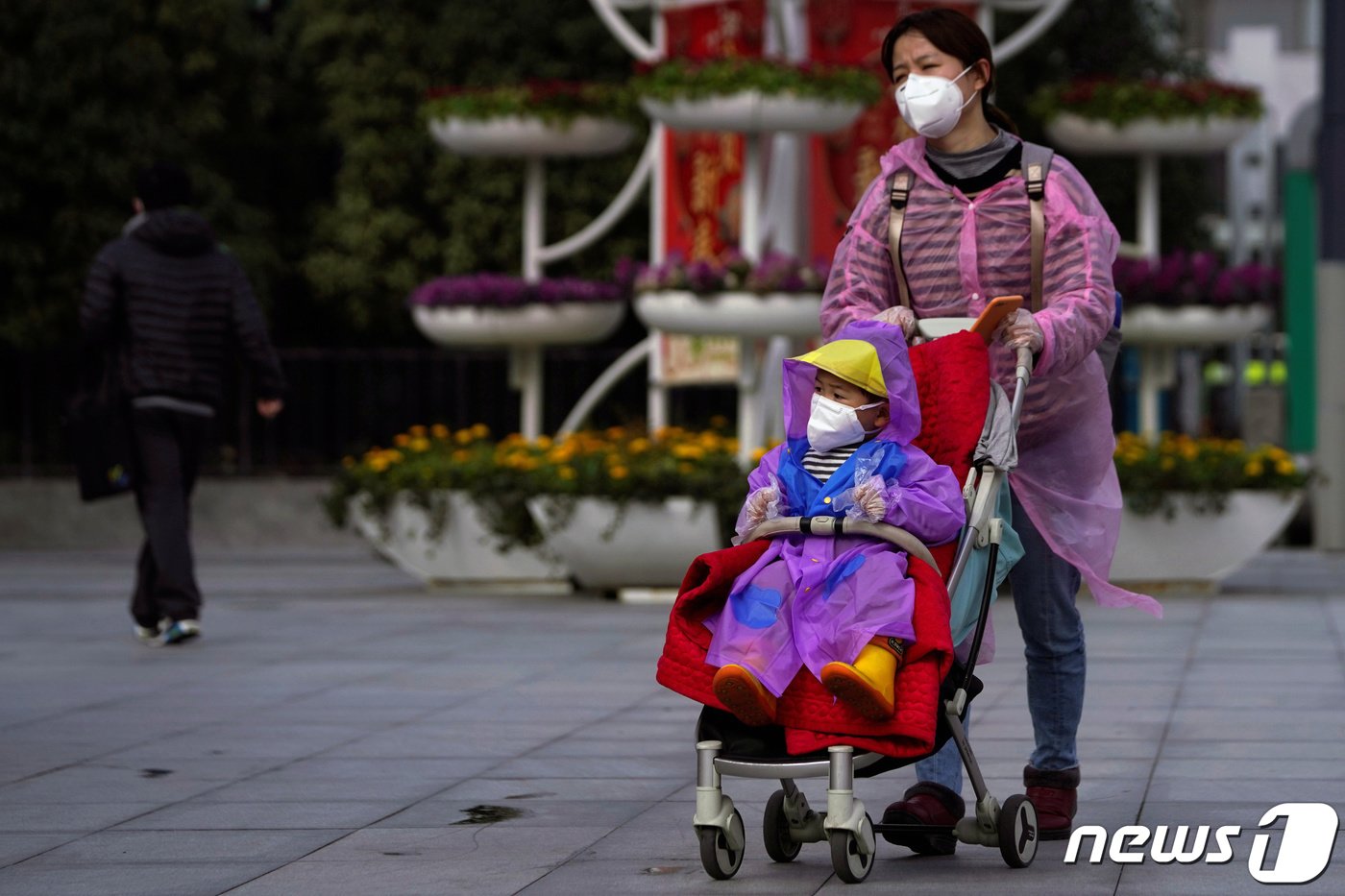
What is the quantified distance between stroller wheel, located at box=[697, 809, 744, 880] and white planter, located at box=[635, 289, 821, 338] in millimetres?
7527

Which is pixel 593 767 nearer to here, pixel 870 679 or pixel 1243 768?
pixel 1243 768

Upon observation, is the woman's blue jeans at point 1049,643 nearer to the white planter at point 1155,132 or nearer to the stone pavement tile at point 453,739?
the stone pavement tile at point 453,739

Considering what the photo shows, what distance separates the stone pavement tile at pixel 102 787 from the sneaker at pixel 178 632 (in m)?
3.64

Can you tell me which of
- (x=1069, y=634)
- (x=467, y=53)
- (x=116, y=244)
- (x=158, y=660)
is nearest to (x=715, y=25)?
(x=116, y=244)

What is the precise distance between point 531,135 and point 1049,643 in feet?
31.0

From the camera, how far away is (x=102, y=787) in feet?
Answer: 21.3

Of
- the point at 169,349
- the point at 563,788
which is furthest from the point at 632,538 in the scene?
the point at 563,788

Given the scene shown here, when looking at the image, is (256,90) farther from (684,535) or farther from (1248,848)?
(1248,848)

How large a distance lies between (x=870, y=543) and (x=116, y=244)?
20.4 ft

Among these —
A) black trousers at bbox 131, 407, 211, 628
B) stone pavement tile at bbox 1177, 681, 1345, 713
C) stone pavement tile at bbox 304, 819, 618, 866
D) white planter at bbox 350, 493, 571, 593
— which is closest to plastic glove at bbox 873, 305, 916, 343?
stone pavement tile at bbox 304, 819, 618, 866

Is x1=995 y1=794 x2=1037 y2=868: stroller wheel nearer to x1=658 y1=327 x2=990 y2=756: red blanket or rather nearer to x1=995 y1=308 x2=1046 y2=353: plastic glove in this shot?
x1=658 y1=327 x2=990 y2=756: red blanket

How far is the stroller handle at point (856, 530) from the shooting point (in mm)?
4906

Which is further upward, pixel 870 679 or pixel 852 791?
pixel 870 679

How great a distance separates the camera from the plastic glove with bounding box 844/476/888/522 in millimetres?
4910
